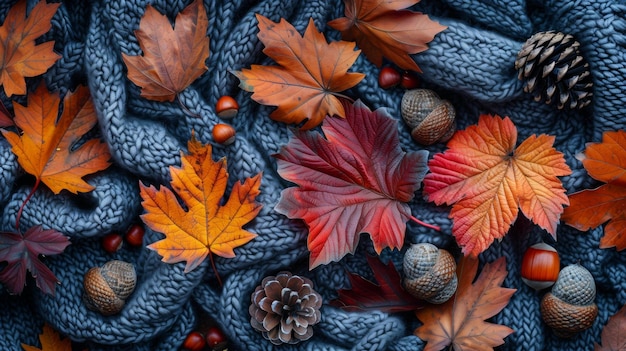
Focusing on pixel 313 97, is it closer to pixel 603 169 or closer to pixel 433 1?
pixel 433 1

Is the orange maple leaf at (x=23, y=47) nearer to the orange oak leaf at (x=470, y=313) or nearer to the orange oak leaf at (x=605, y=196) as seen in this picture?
the orange oak leaf at (x=470, y=313)

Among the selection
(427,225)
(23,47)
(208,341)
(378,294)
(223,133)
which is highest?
(23,47)

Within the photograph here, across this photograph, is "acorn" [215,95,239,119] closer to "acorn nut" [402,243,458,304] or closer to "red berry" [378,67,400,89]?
"red berry" [378,67,400,89]

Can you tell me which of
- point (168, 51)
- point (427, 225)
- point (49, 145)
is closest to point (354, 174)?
point (427, 225)

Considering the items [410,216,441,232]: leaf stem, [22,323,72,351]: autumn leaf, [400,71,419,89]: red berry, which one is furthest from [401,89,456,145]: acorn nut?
[22,323,72,351]: autumn leaf

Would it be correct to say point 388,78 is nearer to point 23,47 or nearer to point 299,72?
point 299,72

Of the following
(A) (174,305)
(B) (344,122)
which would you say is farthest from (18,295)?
(B) (344,122)
